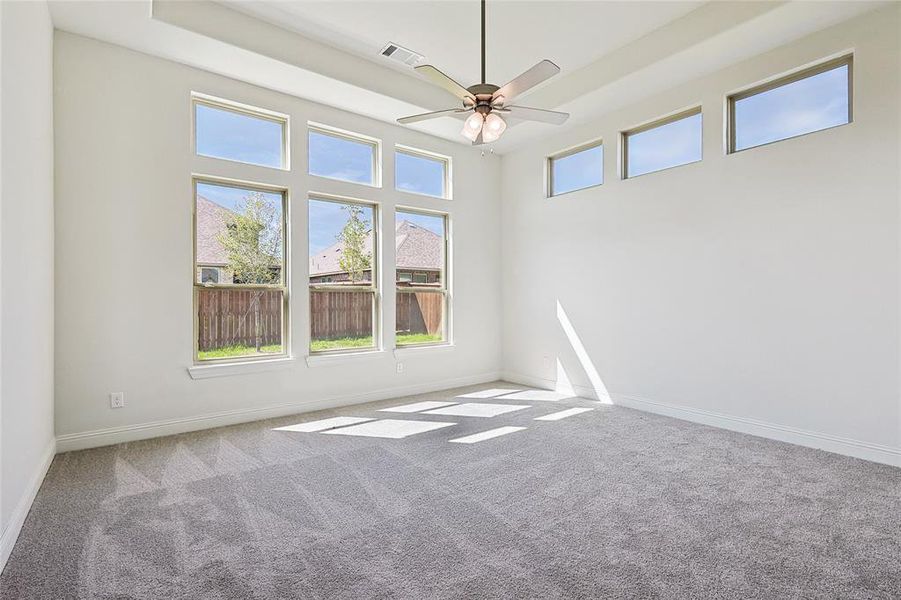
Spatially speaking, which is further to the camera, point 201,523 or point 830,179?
point 830,179

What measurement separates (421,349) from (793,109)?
4.36 m

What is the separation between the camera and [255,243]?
14.5 ft

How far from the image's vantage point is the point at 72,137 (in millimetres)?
3453

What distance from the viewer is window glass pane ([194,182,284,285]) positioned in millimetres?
4148

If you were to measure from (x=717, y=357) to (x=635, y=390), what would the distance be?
941 millimetres

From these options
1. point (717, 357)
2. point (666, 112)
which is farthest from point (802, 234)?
point (666, 112)

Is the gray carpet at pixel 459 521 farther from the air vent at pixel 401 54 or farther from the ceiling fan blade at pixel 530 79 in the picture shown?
the air vent at pixel 401 54

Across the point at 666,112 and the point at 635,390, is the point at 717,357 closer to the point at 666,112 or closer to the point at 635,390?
the point at 635,390

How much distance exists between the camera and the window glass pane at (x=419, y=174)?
5.48 metres

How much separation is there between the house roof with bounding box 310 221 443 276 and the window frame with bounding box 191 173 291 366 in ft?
1.39

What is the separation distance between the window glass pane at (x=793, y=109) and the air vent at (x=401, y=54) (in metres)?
3.00

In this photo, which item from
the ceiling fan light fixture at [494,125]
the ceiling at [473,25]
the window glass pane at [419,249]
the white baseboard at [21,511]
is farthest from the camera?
the window glass pane at [419,249]

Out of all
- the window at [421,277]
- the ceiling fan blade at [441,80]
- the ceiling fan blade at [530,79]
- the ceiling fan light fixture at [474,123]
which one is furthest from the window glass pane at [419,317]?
the ceiling fan blade at [530,79]

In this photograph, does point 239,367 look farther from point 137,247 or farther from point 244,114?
point 244,114
